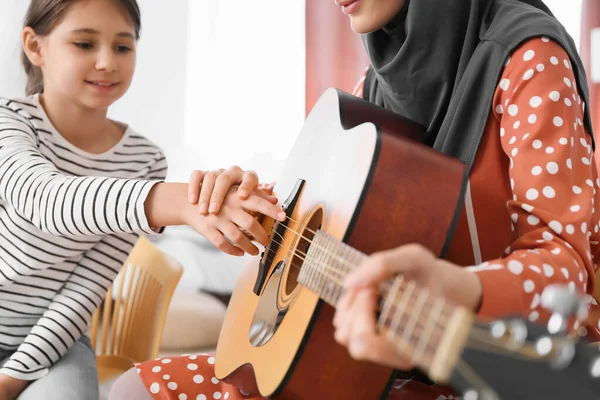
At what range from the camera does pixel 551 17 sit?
2.82 ft

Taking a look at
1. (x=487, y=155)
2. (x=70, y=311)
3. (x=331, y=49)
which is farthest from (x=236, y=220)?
(x=331, y=49)

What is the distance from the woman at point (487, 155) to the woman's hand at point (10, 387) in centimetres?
29

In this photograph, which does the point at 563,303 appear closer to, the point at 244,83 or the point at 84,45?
the point at 84,45

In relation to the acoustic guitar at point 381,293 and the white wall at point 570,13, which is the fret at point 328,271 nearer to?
the acoustic guitar at point 381,293

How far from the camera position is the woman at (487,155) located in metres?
0.58

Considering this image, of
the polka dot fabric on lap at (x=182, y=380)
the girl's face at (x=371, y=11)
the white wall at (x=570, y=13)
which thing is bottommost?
the polka dot fabric on lap at (x=182, y=380)

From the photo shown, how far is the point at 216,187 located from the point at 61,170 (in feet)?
1.79

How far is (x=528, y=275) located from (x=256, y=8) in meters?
2.24

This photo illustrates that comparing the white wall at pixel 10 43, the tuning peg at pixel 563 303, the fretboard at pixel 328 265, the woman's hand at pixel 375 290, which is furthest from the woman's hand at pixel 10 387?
the white wall at pixel 10 43

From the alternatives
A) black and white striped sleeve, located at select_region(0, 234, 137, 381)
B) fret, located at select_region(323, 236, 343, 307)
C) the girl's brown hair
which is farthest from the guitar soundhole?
the girl's brown hair

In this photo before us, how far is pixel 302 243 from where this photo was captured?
772 millimetres

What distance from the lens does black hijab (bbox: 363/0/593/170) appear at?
32.6 inches

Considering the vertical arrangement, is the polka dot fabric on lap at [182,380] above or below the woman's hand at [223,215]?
below

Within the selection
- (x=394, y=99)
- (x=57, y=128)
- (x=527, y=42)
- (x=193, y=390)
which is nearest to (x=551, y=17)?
(x=527, y=42)
